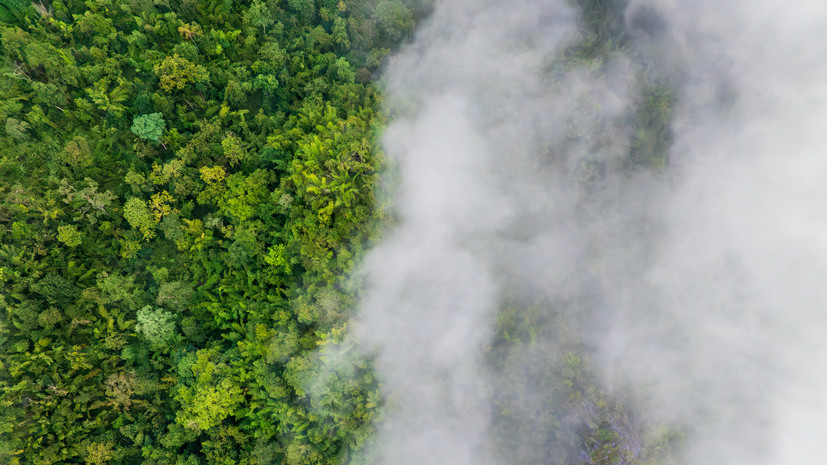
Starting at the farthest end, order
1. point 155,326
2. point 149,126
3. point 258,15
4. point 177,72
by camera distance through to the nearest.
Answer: point 258,15 → point 177,72 → point 149,126 → point 155,326

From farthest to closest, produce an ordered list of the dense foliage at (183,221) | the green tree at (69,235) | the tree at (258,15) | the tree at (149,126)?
the tree at (258,15) → the tree at (149,126) → the green tree at (69,235) → the dense foliage at (183,221)

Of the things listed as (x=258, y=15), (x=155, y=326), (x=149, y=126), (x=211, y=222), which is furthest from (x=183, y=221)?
(x=258, y=15)

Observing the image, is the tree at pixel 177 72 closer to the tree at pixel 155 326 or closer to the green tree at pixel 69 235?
the green tree at pixel 69 235

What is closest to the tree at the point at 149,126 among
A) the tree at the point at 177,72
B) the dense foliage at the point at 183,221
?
the dense foliage at the point at 183,221

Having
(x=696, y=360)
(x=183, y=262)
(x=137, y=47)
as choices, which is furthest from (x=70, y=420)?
(x=696, y=360)

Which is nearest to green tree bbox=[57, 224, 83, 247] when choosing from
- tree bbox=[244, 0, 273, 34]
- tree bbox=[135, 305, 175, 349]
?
tree bbox=[135, 305, 175, 349]

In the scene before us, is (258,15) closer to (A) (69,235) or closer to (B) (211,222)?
(B) (211,222)
